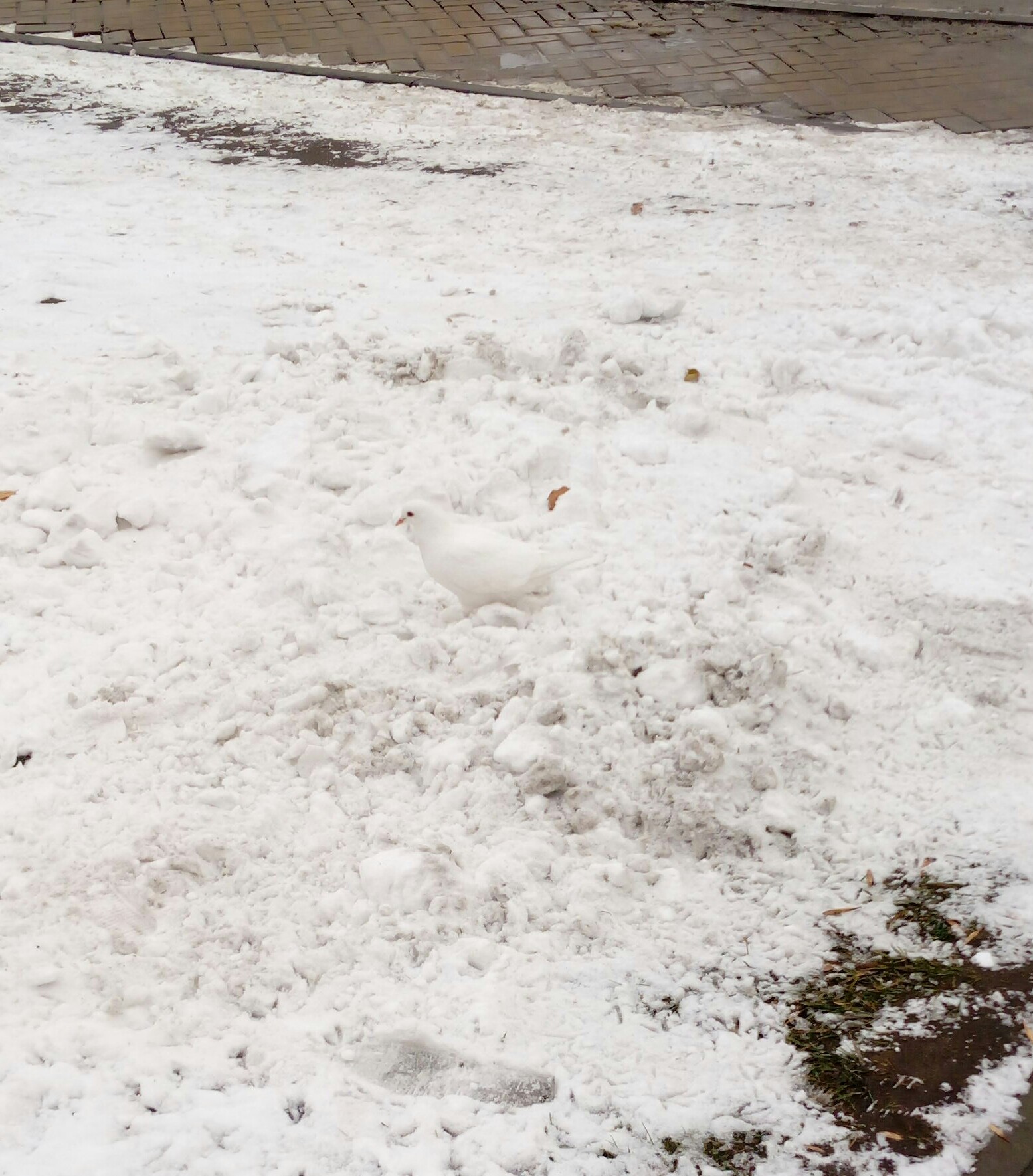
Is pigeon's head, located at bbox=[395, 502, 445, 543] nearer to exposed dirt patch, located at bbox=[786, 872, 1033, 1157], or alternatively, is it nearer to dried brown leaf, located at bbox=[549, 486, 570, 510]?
dried brown leaf, located at bbox=[549, 486, 570, 510]

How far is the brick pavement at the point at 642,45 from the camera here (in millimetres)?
7227

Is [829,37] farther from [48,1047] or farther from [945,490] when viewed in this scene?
[48,1047]

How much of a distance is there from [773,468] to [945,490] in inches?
23.0

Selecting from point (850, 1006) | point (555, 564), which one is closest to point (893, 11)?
point (555, 564)

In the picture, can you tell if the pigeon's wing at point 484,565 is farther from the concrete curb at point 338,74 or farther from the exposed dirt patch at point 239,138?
the concrete curb at point 338,74

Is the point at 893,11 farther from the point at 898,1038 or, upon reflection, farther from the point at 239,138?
the point at 898,1038

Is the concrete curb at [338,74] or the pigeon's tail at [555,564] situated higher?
the concrete curb at [338,74]

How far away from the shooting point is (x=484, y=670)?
308cm

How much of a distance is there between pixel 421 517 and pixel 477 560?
0.74ft

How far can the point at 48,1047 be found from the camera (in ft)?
6.97

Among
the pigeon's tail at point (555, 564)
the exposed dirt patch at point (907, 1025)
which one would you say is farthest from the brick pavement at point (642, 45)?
the exposed dirt patch at point (907, 1025)

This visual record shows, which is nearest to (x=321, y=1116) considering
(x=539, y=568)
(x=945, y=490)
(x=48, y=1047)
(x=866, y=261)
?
(x=48, y=1047)

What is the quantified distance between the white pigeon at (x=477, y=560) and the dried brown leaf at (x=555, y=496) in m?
0.40

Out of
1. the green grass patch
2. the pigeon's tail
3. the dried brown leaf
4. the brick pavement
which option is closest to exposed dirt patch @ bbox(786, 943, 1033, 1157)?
the green grass patch
